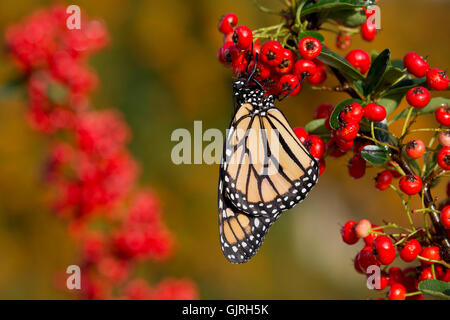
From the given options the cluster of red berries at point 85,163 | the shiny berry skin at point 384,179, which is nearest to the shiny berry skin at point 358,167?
the shiny berry skin at point 384,179

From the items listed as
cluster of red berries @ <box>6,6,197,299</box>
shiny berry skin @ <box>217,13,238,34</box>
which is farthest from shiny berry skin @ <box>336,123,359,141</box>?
cluster of red berries @ <box>6,6,197,299</box>

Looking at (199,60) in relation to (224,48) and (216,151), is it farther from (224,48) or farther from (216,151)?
(224,48)

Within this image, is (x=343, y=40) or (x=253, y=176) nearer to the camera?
(x=343, y=40)

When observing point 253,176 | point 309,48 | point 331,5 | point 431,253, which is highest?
point 331,5

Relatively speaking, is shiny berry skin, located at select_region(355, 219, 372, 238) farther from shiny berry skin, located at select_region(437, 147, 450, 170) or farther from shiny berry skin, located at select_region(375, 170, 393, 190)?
shiny berry skin, located at select_region(437, 147, 450, 170)

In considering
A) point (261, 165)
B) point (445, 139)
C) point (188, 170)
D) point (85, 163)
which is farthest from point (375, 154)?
point (188, 170)

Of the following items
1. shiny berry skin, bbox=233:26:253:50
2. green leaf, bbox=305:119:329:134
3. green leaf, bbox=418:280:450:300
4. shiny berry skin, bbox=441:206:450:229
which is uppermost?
shiny berry skin, bbox=233:26:253:50

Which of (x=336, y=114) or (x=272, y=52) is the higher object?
(x=272, y=52)

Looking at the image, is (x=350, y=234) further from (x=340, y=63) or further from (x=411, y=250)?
(x=340, y=63)
